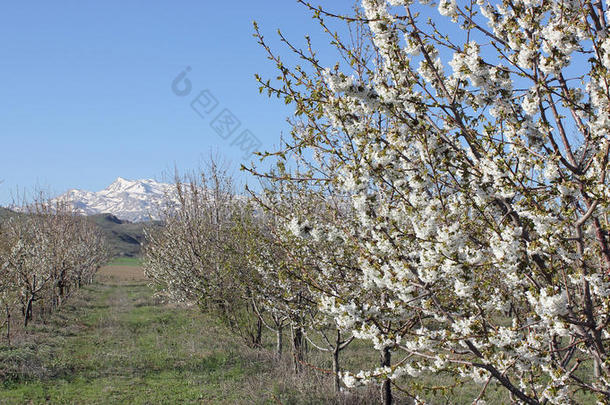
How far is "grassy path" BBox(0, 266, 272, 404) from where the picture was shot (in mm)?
9992

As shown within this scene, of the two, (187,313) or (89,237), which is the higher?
(89,237)

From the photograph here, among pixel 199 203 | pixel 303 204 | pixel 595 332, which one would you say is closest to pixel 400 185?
pixel 595 332

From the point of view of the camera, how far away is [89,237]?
36969 millimetres

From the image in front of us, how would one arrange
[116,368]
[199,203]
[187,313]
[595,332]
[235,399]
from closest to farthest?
1. [595,332]
2. [235,399]
3. [116,368]
4. [199,203]
5. [187,313]

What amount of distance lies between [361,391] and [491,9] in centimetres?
686

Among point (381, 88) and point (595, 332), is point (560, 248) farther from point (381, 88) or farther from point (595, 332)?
point (381, 88)

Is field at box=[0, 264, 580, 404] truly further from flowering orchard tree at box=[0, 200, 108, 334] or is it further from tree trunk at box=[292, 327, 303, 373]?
flowering orchard tree at box=[0, 200, 108, 334]

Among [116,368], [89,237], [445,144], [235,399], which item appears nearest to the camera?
[445,144]

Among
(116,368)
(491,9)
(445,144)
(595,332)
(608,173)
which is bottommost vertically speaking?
(116,368)

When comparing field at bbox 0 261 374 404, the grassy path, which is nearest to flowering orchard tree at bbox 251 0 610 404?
field at bbox 0 261 374 404

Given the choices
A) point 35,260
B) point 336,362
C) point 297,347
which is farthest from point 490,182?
point 35,260

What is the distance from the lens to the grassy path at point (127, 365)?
9.99 metres

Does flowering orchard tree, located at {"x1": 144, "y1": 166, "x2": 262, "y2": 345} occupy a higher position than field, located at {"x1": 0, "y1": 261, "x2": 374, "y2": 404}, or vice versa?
flowering orchard tree, located at {"x1": 144, "y1": 166, "x2": 262, "y2": 345}

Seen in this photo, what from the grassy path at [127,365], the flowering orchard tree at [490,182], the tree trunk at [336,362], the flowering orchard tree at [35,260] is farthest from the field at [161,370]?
the flowering orchard tree at [490,182]
